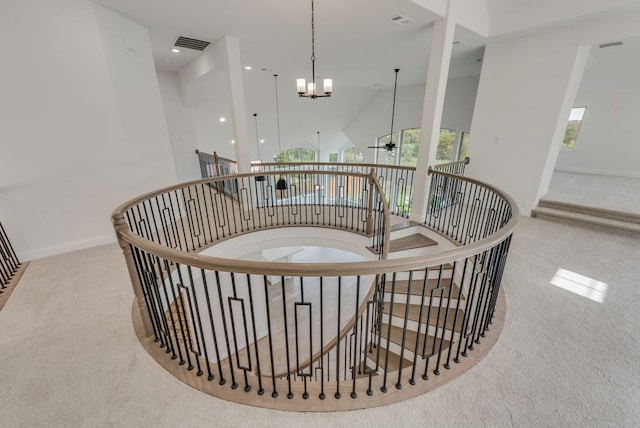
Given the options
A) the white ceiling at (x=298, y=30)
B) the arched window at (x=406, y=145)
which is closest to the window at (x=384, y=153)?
the arched window at (x=406, y=145)

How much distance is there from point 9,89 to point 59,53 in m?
0.65

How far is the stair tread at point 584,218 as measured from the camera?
390 cm

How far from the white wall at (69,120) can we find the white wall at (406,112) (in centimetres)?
808

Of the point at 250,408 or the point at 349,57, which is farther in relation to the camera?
the point at 349,57

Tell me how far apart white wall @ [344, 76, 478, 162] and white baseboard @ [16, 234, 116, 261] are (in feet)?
30.2

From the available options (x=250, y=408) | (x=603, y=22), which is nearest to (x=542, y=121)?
(x=603, y=22)

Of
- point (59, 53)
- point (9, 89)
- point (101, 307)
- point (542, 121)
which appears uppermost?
point (59, 53)

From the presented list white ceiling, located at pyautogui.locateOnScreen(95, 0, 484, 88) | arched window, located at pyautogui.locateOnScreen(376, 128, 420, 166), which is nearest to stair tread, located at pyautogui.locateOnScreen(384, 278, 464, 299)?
white ceiling, located at pyautogui.locateOnScreen(95, 0, 484, 88)

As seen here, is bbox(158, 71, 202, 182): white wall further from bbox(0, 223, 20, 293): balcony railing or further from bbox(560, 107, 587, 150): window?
bbox(560, 107, 587, 150): window

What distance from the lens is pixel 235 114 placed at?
4.58m

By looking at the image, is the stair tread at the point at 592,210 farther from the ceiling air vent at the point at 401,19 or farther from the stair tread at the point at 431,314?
the ceiling air vent at the point at 401,19

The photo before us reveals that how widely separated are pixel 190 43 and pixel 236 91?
54.3 inches

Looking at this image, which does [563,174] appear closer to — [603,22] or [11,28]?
[603,22]

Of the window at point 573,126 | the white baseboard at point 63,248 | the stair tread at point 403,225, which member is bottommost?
the stair tread at point 403,225
